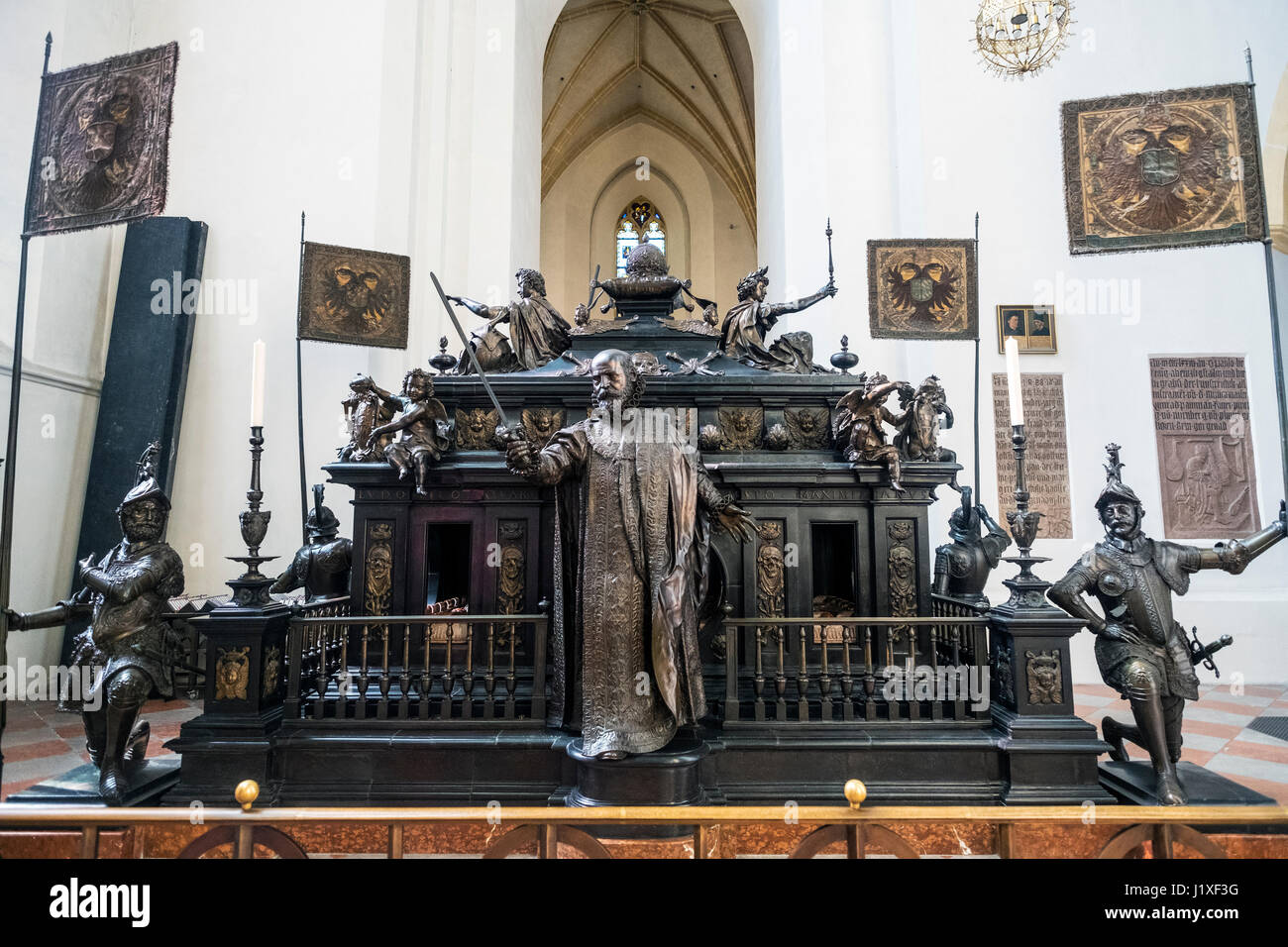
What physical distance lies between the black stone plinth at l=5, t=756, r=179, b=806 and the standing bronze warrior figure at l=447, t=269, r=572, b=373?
3.18 m

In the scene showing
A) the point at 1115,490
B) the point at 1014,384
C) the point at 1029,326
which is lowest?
the point at 1115,490

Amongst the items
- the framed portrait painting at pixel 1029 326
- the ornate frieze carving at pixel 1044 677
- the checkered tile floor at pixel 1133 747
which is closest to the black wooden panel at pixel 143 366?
the checkered tile floor at pixel 1133 747

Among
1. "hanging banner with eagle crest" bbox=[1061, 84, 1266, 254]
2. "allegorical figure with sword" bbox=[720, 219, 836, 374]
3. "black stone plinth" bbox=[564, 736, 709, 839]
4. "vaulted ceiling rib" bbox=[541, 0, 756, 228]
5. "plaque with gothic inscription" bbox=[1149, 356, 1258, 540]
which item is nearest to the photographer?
"black stone plinth" bbox=[564, 736, 709, 839]

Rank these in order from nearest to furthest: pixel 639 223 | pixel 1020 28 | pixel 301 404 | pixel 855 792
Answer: pixel 855 792, pixel 1020 28, pixel 301 404, pixel 639 223

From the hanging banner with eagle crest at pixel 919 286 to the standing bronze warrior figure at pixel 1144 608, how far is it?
3.84 metres

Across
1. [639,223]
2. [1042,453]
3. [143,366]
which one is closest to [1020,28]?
[1042,453]

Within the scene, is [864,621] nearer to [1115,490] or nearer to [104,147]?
[1115,490]

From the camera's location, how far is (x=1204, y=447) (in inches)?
273

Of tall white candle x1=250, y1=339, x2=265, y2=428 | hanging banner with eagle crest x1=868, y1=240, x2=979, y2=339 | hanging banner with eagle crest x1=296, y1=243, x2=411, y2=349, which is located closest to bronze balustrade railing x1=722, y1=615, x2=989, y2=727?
tall white candle x1=250, y1=339, x2=265, y2=428

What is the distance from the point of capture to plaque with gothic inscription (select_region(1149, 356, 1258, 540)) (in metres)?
6.82

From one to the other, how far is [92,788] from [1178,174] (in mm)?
6204

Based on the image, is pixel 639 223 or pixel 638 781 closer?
pixel 638 781

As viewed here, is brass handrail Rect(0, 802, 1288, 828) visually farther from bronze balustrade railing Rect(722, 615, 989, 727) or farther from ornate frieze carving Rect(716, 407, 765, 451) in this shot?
ornate frieze carving Rect(716, 407, 765, 451)
